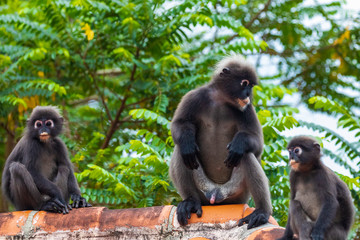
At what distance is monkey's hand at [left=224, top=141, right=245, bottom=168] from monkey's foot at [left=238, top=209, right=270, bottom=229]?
554 millimetres

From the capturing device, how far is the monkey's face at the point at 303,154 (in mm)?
4180

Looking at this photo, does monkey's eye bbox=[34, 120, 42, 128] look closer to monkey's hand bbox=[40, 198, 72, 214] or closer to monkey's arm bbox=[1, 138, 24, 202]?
monkey's arm bbox=[1, 138, 24, 202]

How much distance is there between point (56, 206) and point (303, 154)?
2.20 meters

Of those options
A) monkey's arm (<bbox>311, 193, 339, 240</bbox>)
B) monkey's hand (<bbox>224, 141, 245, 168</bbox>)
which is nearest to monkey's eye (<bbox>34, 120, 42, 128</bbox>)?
monkey's hand (<bbox>224, 141, 245, 168</bbox>)

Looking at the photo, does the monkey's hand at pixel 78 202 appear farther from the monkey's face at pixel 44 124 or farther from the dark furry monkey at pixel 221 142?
the dark furry monkey at pixel 221 142

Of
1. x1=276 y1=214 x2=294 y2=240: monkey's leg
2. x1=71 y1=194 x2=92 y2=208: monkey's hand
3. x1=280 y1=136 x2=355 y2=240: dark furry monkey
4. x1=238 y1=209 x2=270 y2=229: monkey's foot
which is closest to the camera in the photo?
x1=276 y1=214 x2=294 y2=240: monkey's leg

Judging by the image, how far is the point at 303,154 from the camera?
4199 mm

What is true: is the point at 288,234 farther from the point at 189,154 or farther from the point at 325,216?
the point at 189,154

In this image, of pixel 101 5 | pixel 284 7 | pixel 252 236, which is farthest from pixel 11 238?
pixel 284 7

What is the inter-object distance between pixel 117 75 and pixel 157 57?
7.27 ft

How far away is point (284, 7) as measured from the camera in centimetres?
1052

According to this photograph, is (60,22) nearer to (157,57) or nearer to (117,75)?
(157,57)

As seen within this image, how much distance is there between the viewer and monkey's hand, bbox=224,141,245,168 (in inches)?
174

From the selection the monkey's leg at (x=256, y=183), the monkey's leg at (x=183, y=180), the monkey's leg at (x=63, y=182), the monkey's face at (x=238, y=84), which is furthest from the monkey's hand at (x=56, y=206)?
the monkey's face at (x=238, y=84)
